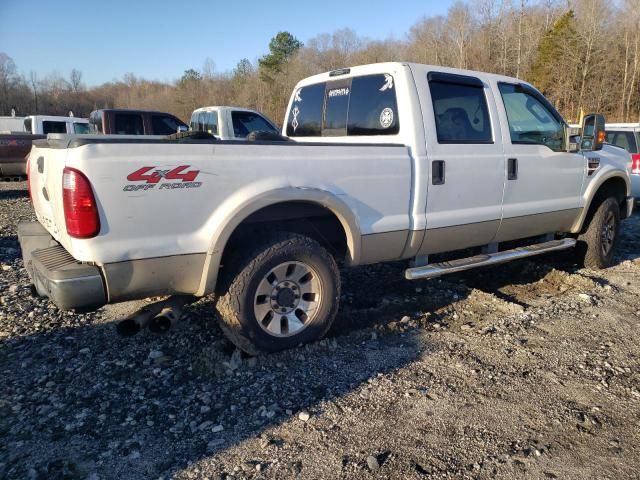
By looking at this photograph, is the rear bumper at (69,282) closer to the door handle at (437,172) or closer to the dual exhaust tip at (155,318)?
the dual exhaust tip at (155,318)

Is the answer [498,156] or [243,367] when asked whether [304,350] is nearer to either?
[243,367]

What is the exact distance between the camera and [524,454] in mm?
2574

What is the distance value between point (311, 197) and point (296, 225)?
422 mm

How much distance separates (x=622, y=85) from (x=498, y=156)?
38981mm

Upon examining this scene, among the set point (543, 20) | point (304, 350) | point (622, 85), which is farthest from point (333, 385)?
point (543, 20)

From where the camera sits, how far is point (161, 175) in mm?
2865

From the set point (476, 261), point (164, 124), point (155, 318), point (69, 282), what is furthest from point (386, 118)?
point (164, 124)

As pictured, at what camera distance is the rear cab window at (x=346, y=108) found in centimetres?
417

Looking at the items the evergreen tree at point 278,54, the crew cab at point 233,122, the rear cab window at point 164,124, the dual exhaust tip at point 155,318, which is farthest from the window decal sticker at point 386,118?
the evergreen tree at point 278,54

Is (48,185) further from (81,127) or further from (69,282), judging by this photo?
(81,127)

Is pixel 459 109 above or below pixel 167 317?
above

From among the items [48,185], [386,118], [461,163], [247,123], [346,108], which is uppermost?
[247,123]

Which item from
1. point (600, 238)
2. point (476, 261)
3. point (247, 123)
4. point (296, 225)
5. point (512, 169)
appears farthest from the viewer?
point (247, 123)

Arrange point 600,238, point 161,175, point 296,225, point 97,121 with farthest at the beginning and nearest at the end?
point 97,121 < point 600,238 < point 296,225 < point 161,175
